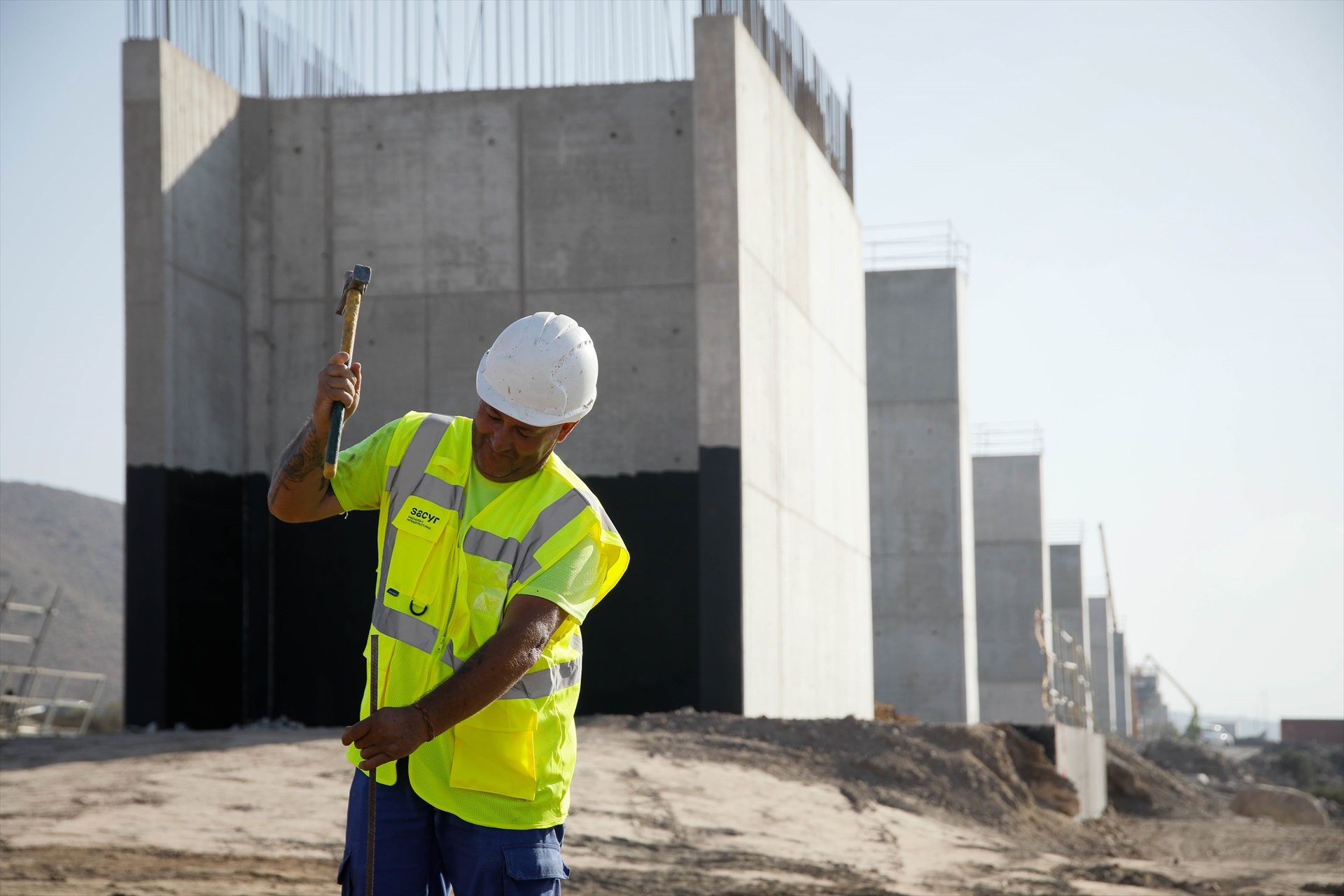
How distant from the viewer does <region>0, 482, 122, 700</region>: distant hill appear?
48.5 metres

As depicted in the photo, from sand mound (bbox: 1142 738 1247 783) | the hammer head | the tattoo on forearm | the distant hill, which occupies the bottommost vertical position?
sand mound (bbox: 1142 738 1247 783)

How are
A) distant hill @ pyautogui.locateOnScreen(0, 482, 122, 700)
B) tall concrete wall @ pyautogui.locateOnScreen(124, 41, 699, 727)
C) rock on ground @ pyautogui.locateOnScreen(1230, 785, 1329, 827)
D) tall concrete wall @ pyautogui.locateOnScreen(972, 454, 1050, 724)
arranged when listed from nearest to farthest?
tall concrete wall @ pyautogui.locateOnScreen(124, 41, 699, 727)
rock on ground @ pyautogui.locateOnScreen(1230, 785, 1329, 827)
tall concrete wall @ pyautogui.locateOnScreen(972, 454, 1050, 724)
distant hill @ pyautogui.locateOnScreen(0, 482, 122, 700)

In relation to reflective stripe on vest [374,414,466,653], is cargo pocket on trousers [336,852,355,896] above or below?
below

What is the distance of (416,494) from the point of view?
309 cm

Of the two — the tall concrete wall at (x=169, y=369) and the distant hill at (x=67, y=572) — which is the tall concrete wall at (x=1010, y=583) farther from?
the distant hill at (x=67, y=572)

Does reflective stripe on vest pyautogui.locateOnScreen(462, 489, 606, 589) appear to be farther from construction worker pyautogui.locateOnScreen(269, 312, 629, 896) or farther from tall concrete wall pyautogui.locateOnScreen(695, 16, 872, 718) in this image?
tall concrete wall pyautogui.locateOnScreen(695, 16, 872, 718)

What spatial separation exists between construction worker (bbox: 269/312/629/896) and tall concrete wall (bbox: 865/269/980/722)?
20.5 meters

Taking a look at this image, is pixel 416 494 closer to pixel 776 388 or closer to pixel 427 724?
pixel 427 724

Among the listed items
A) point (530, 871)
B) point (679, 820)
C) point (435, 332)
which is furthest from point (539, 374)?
point (435, 332)

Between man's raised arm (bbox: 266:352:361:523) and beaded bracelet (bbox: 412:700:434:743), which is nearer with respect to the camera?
beaded bracelet (bbox: 412:700:434:743)

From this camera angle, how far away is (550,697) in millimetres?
3061

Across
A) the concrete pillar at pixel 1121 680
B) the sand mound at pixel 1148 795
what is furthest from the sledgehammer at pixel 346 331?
the concrete pillar at pixel 1121 680

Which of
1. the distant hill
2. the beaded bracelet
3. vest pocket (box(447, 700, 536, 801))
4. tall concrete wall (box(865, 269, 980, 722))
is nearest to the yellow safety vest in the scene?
vest pocket (box(447, 700, 536, 801))

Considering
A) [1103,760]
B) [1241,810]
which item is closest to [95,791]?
[1103,760]
